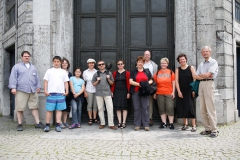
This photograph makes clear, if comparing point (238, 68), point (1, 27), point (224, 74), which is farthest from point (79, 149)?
point (1, 27)

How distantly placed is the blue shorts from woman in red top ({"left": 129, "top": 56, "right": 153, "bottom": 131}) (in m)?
1.84

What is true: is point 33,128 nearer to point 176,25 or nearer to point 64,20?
point 64,20

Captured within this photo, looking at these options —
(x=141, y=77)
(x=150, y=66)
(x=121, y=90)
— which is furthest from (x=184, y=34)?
(x=121, y=90)

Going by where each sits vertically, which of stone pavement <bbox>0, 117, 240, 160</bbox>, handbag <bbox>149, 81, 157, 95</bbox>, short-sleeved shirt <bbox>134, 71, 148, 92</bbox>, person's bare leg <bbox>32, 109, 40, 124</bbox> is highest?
short-sleeved shirt <bbox>134, 71, 148, 92</bbox>

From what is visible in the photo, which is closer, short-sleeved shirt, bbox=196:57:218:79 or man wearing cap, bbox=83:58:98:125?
short-sleeved shirt, bbox=196:57:218:79

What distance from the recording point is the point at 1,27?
36.1 ft

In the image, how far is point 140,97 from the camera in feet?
21.5

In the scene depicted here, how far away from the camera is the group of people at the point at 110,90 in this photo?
21.1 feet

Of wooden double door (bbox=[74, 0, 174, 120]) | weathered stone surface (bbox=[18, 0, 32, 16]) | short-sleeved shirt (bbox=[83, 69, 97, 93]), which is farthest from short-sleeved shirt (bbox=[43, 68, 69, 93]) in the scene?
weathered stone surface (bbox=[18, 0, 32, 16])

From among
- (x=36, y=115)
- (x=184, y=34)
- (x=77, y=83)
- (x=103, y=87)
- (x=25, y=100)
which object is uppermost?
(x=184, y=34)

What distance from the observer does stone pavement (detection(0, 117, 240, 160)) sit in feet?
14.5

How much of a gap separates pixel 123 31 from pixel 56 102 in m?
3.00

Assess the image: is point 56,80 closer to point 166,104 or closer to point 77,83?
point 77,83

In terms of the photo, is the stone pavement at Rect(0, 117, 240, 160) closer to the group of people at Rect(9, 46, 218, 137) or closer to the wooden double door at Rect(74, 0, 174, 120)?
the group of people at Rect(9, 46, 218, 137)
